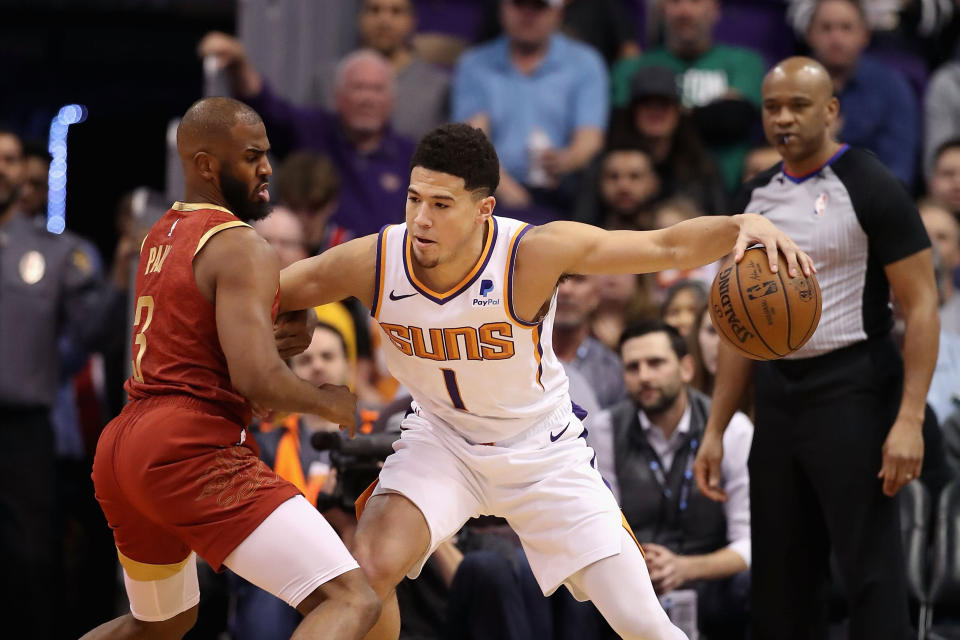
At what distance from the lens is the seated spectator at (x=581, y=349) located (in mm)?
6492

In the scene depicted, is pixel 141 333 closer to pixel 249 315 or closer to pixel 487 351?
pixel 249 315

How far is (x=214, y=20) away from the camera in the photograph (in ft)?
33.1

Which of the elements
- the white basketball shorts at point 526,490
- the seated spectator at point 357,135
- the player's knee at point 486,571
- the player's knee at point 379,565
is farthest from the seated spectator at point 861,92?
the player's knee at point 379,565

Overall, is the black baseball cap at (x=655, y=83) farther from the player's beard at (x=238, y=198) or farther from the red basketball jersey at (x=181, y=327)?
the red basketball jersey at (x=181, y=327)

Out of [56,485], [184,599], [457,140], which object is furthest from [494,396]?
[56,485]

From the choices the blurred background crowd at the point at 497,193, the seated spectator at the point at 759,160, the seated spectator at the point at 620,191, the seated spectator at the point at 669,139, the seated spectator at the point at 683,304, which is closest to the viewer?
the blurred background crowd at the point at 497,193

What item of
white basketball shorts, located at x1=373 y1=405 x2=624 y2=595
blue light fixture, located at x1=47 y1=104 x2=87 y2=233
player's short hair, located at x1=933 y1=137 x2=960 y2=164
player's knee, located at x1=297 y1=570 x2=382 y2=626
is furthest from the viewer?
blue light fixture, located at x1=47 y1=104 x2=87 y2=233

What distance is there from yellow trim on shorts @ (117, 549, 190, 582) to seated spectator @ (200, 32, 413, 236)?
3.97 meters

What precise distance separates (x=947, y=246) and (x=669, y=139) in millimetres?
1823

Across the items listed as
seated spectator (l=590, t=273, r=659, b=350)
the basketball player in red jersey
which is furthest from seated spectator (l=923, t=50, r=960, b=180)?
the basketball player in red jersey

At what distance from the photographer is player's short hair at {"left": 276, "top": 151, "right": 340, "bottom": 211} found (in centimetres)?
721

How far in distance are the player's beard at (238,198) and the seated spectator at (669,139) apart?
4.26 meters

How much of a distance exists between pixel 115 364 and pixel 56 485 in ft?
2.87

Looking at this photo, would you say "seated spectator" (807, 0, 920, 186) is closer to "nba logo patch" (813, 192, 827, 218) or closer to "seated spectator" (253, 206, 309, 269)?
"seated spectator" (253, 206, 309, 269)
